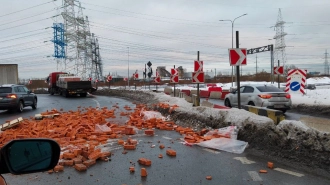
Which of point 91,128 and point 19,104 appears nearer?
point 91,128

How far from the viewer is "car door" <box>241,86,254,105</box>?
620 inches

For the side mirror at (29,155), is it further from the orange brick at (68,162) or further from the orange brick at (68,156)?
the orange brick at (68,156)

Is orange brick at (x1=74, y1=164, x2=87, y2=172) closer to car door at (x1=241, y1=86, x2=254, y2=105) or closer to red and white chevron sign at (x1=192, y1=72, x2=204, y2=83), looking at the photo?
red and white chevron sign at (x1=192, y1=72, x2=204, y2=83)

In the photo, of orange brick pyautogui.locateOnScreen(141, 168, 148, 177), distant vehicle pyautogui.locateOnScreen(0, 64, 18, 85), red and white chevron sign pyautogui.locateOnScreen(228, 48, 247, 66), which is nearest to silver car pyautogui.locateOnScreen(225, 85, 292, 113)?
red and white chevron sign pyautogui.locateOnScreen(228, 48, 247, 66)

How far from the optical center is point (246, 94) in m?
16.0

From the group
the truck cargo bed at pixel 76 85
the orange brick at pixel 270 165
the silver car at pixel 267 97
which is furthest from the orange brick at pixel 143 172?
the truck cargo bed at pixel 76 85

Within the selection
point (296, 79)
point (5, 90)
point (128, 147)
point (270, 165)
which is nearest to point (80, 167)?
point (128, 147)

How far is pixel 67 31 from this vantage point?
4984 cm

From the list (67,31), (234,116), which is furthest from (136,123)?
(67,31)

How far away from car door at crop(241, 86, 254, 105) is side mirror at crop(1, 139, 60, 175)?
14.2 meters

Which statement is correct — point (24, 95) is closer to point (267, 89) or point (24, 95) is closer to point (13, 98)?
point (13, 98)

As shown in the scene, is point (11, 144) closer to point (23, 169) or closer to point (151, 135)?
point (23, 169)

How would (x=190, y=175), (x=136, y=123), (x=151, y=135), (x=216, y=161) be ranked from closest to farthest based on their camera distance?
(x=190, y=175) < (x=216, y=161) < (x=151, y=135) < (x=136, y=123)

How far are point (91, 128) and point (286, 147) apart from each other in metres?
5.72
